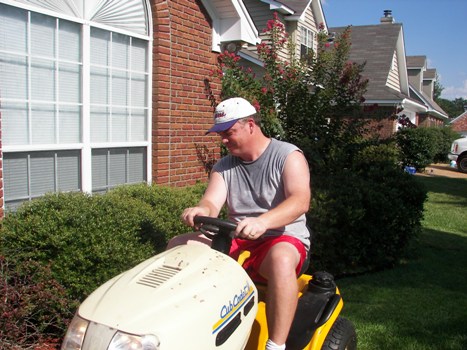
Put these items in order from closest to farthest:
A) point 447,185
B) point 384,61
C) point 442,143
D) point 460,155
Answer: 1. point 447,185
2. point 460,155
3. point 384,61
4. point 442,143

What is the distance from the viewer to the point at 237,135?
292 cm

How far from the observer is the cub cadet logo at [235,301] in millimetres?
2086

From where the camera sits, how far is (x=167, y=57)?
6078mm

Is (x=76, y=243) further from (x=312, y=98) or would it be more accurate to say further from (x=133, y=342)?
(x=312, y=98)

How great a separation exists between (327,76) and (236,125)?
17.6 feet

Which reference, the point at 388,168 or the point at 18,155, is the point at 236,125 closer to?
the point at 18,155

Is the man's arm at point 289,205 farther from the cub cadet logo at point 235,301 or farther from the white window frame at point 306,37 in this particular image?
the white window frame at point 306,37

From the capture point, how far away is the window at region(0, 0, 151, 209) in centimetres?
450

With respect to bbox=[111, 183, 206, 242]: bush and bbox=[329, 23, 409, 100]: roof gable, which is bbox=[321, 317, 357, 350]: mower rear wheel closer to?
bbox=[111, 183, 206, 242]: bush

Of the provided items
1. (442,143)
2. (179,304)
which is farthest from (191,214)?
(442,143)

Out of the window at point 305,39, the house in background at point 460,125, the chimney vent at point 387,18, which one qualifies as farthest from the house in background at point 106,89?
the house in background at point 460,125

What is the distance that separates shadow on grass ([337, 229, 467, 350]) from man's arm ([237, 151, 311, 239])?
67.7 inches

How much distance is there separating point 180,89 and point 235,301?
15.0ft

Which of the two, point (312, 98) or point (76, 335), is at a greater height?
point (312, 98)
